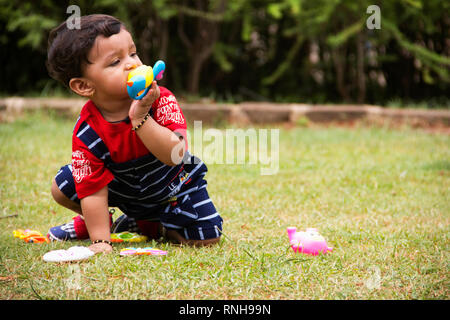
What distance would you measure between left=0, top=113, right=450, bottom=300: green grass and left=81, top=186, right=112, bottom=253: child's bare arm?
16cm

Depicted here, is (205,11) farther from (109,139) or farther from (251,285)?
(251,285)

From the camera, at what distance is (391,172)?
400 centimetres

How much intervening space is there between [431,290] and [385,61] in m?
5.36

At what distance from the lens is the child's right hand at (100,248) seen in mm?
2270

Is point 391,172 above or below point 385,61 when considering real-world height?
below

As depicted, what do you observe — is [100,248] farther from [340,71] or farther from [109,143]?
[340,71]

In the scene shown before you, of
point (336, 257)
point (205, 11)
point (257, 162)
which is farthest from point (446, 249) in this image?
point (205, 11)

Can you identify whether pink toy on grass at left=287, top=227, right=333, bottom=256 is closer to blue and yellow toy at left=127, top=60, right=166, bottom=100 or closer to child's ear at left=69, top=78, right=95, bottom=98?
blue and yellow toy at left=127, top=60, right=166, bottom=100

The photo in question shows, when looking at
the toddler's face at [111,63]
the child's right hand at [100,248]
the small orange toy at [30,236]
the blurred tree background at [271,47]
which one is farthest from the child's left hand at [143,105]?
the blurred tree background at [271,47]

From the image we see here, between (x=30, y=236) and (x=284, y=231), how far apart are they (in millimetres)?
1184

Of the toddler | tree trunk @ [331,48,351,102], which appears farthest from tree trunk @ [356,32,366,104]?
the toddler

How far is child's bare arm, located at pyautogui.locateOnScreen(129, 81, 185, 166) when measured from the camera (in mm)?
2118

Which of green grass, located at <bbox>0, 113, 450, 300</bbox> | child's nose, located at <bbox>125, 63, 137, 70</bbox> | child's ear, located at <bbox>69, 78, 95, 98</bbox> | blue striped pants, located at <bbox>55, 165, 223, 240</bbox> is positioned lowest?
green grass, located at <bbox>0, 113, 450, 300</bbox>
